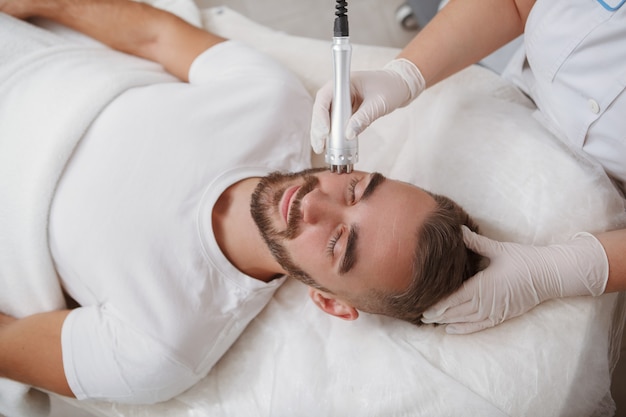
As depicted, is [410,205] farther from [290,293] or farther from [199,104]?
[199,104]

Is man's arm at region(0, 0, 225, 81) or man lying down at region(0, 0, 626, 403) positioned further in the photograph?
man's arm at region(0, 0, 225, 81)

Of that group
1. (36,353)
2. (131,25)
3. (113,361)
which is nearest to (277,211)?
(113,361)

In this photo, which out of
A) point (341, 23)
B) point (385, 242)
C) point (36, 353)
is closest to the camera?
point (341, 23)

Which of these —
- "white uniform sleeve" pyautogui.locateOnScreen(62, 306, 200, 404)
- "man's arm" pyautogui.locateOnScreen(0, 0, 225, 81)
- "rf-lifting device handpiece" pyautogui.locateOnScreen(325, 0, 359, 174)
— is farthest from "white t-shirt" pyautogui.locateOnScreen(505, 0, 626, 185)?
"white uniform sleeve" pyautogui.locateOnScreen(62, 306, 200, 404)

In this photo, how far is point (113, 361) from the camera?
0.93 m

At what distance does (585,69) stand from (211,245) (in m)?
0.83

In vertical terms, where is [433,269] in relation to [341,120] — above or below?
below

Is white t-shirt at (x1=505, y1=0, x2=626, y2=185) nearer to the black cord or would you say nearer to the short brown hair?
the short brown hair

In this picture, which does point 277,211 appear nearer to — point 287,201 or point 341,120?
point 287,201

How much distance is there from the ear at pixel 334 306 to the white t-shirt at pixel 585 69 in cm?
61

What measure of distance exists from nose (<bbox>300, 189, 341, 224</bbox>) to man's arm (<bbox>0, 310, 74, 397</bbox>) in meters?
0.60

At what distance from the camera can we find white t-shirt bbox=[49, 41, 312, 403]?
3.09 feet

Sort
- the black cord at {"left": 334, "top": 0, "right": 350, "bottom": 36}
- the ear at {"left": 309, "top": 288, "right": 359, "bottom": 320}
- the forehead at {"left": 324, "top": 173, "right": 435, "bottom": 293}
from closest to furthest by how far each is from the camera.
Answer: the black cord at {"left": 334, "top": 0, "right": 350, "bottom": 36} → the forehead at {"left": 324, "top": 173, "right": 435, "bottom": 293} → the ear at {"left": 309, "top": 288, "right": 359, "bottom": 320}

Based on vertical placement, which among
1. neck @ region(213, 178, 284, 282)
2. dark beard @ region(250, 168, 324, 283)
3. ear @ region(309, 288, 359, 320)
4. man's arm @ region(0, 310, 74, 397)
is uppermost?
dark beard @ region(250, 168, 324, 283)
